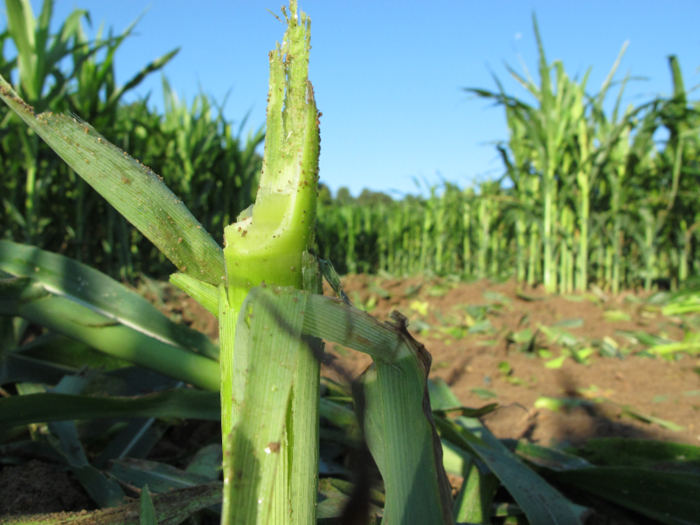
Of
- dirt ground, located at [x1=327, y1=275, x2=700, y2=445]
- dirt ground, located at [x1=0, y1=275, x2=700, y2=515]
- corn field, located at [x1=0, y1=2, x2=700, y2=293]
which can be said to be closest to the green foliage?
corn field, located at [x1=0, y1=2, x2=700, y2=293]

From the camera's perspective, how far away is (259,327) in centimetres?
35

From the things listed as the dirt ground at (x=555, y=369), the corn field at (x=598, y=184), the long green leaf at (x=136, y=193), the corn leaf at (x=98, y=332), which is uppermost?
the corn field at (x=598, y=184)

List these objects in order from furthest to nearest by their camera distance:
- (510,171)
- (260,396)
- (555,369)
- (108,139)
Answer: (510,171) → (108,139) → (555,369) → (260,396)

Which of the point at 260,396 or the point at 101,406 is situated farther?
the point at 101,406

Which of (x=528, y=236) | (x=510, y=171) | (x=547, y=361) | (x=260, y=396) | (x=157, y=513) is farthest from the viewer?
(x=528, y=236)

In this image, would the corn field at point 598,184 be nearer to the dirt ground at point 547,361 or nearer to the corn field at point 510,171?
the corn field at point 510,171

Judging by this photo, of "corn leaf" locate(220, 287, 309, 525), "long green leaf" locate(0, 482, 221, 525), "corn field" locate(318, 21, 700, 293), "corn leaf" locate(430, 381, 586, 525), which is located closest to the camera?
"corn leaf" locate(220, 287, 309, 525)

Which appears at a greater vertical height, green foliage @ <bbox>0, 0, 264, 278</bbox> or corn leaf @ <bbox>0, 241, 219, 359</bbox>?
green foliage @ <bbox>0, 0, 264, 278</bbox>

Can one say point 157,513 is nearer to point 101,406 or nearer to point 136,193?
point 101,406

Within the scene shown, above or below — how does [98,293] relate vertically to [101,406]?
above

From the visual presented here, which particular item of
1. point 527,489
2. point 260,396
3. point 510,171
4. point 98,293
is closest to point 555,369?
point 527,489

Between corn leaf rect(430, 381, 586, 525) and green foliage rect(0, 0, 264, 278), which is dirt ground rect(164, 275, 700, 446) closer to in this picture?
corn leaf rect(430, 381, 586, 525)

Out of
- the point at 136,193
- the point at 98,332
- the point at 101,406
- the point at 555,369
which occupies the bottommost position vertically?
the point at 555,369

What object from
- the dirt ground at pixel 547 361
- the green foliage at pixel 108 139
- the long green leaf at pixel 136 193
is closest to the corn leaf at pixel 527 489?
the dirt ground at pixel 547 361
